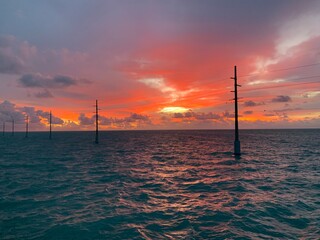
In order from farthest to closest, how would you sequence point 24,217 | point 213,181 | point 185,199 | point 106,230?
point 213,181 < point 185,199 < point 24,217 < point 106,230

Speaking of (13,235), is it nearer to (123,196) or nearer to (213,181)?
(123,196)

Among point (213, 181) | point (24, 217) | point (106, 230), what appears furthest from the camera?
point (213, 181)

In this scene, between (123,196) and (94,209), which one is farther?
(123,196)

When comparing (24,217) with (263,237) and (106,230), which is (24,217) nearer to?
(106,230)

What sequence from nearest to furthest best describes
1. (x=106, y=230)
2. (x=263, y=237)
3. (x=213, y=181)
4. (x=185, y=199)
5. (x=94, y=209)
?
1. (x=263, y=237)
2. (x=106, y=230)
3. (x=94, y=209)
4. (x=185, y=199)
5. (x=213, y=181)

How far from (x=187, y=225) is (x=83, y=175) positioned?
17108mm

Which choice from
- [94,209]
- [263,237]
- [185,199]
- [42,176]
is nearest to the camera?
[263,237]

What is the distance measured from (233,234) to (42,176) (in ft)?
72.3

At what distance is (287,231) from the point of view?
9984mm

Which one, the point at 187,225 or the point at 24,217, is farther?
the point at 24,217

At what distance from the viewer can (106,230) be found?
1022 centimetres

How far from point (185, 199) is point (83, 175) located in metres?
14.2

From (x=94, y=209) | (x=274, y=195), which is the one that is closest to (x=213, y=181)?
(x=274, y=195)

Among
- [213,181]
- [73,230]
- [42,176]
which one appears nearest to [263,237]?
[73,230]
